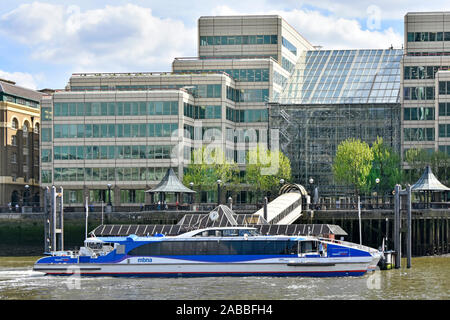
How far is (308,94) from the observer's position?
12756 cm

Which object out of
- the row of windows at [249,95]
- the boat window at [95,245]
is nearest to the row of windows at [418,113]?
the row of windows at [249,95]

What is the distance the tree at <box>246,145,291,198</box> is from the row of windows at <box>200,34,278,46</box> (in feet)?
70.6

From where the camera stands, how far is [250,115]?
124 metres

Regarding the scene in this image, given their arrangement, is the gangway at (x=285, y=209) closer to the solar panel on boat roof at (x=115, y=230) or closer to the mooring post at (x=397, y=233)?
the solar panel on boat roof at (x=115, y=230)

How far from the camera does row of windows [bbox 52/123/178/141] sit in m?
114

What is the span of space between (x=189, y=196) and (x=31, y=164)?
2616 cm

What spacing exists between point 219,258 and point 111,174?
173 feet

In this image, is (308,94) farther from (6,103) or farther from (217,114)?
(6,103)

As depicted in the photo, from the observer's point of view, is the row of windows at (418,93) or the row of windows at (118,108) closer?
the row of windows at (118,108)

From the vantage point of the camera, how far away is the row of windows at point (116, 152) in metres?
114

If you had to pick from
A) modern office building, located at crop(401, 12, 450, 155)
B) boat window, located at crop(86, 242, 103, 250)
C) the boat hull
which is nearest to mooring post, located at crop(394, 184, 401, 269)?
the boat hull

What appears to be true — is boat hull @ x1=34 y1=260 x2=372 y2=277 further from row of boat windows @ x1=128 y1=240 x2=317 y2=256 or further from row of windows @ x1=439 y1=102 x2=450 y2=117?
row of windows @ x1=439 y1=102 x2=450 y2=117

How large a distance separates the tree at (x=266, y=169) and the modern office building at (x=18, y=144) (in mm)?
27696
